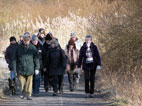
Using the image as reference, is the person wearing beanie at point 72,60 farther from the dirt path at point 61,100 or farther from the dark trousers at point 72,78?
the dirt path at point 61,100

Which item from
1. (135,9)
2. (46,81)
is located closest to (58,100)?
(46,81)

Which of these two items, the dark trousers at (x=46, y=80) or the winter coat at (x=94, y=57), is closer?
the winter coat at (x=94, y=57)

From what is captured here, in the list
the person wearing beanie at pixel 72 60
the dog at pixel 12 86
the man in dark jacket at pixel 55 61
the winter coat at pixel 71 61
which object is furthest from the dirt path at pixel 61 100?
the winter coat at pixel 71 61

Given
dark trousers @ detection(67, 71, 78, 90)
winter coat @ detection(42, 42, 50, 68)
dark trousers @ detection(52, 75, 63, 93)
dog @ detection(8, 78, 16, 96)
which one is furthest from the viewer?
dark trousers @ detection(67, 71, 78, 90)

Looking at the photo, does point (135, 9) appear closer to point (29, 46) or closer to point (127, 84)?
point (127, 84)

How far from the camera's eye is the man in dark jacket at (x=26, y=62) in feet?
44.6

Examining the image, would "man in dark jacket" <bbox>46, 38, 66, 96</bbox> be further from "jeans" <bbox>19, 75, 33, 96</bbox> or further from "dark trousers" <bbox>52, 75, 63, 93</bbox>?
"jeans" <bbox>19, 75, 33, 96</bbox>

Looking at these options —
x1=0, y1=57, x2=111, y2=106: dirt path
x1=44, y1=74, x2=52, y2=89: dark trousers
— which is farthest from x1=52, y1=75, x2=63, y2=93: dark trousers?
x1=44, y1=74, x2=52, y2=89: dark trousers

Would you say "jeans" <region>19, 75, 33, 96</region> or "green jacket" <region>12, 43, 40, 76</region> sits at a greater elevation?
"green jacket" <region>12, 43, 40, 76</region>

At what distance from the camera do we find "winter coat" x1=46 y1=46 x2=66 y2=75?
1523cm

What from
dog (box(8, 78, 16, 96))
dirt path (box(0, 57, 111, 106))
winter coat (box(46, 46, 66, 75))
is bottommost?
dirt path (box(0, 57, 111, 106))

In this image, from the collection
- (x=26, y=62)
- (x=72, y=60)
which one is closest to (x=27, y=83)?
(x=26, y=62)

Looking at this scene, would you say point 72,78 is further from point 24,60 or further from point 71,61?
point 24,60

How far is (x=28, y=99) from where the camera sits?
13953mm
